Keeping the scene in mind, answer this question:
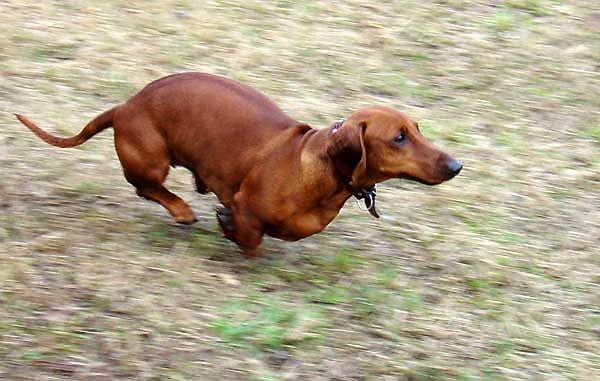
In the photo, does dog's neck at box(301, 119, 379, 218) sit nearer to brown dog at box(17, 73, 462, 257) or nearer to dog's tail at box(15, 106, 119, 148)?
brown dog at box(17, 73, 462, 257)

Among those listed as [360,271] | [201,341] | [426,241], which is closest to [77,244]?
[201,341]

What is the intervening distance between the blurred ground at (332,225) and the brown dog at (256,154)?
290 mm

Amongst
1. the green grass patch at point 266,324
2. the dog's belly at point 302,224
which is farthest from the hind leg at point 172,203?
the green grass patch at point 266,324

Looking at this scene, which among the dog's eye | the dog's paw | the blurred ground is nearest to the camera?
the blurred ground

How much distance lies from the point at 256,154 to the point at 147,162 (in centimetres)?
54

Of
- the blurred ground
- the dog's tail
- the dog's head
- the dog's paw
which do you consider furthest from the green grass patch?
A: the dog's tail

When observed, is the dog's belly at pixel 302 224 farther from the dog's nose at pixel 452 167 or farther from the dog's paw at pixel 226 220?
the dog's nose at pixel 452 167

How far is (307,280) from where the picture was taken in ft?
16.4

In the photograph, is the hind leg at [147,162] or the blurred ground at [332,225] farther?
the hind leg at [147,162]

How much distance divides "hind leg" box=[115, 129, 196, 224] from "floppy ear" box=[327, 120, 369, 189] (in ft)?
2.86

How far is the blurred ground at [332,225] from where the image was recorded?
175 inches

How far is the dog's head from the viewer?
14.9 ft

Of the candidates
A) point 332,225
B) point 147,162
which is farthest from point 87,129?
point 332,225

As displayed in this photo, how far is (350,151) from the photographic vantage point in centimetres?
453
